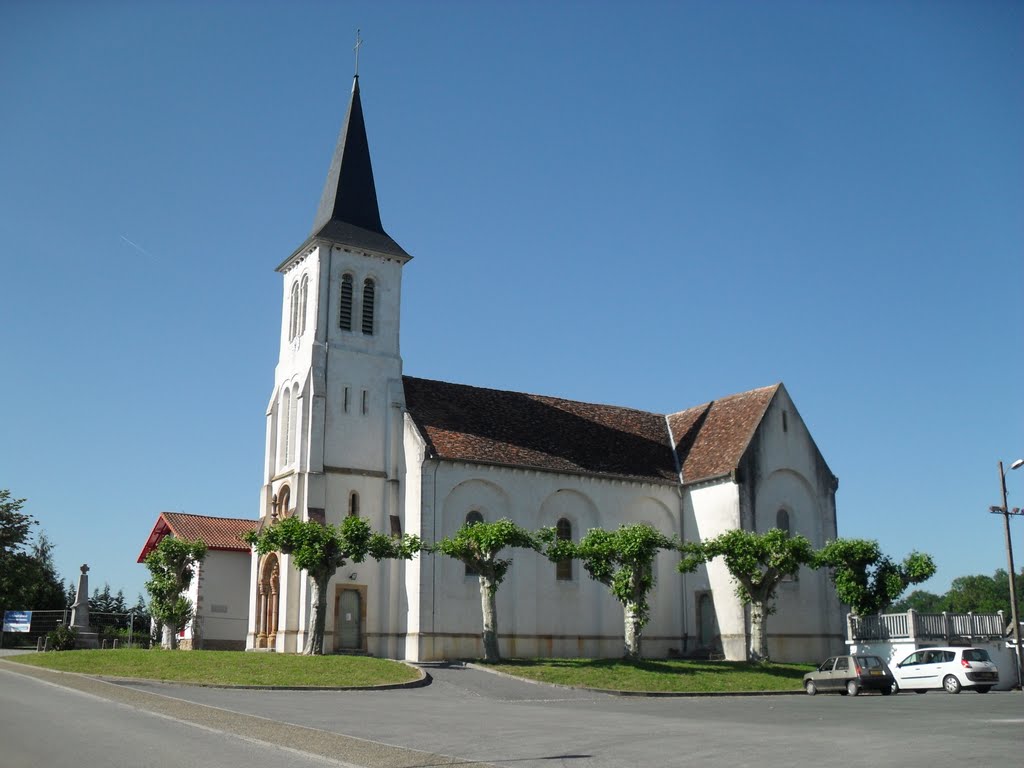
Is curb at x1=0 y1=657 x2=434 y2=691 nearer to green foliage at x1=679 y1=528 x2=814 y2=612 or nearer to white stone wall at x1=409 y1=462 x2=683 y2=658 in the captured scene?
white stone wall at x1=409 y1=462 x2=683 y2=658

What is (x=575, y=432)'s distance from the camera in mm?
48844

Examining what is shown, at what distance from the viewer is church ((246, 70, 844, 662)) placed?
138 ft

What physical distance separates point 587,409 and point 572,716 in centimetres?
2966

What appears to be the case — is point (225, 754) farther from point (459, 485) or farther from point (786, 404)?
point (786, 404)

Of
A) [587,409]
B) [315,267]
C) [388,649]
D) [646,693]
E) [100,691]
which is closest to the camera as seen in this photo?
[100,691]

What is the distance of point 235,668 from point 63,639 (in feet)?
→ 63.9

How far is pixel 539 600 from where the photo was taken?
43656mm

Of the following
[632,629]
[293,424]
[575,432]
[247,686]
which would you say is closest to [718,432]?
[575,432]

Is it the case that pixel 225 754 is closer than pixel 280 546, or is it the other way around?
pixel 225 754

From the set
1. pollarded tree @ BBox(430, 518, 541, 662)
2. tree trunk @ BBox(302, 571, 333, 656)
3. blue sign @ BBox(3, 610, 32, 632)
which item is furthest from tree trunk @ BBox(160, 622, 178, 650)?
pollarded tree @ BBox(430, 518, 541, 662)

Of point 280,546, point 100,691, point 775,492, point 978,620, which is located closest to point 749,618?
point 775,492

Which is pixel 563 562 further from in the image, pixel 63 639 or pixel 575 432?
pixel 63 639

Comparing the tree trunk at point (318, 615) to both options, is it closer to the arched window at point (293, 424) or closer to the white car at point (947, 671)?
the arched window at point (293, 424)

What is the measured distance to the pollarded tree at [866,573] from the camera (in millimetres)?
42562
